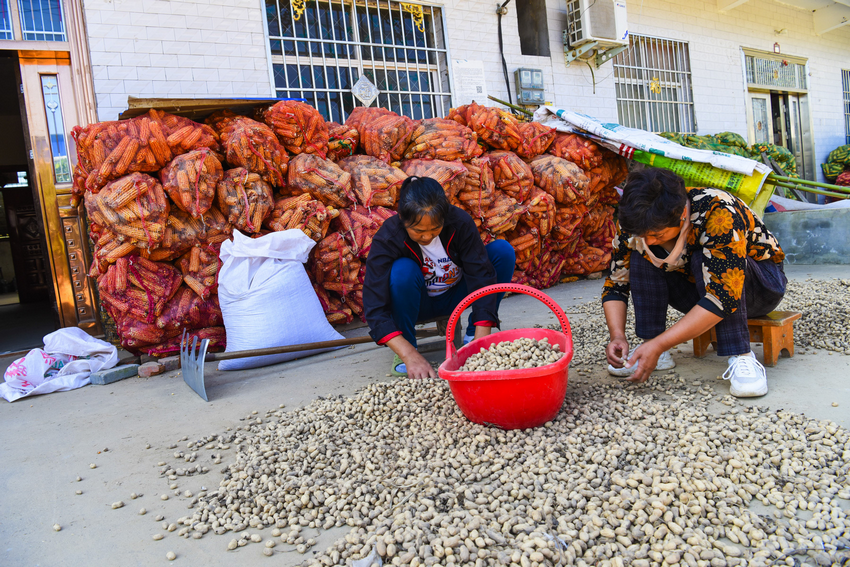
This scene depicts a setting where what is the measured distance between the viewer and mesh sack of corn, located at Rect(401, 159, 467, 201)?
3.32 meters

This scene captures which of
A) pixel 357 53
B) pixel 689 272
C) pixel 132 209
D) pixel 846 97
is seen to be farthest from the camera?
pixel 846 97

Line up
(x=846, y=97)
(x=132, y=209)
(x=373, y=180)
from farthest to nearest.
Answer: (x=846, y=97) < (x=373, y=180) < (x=132, y=209)

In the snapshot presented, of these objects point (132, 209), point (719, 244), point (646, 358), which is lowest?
point (646, 358)

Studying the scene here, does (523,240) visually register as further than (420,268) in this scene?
Yes

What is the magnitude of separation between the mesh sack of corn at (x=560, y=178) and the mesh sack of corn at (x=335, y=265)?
5.23 feet

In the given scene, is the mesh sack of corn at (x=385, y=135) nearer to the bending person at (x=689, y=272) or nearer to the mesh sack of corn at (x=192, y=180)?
the mesh sack of corn at (x=192, y=180)

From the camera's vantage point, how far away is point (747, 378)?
5.74 feet

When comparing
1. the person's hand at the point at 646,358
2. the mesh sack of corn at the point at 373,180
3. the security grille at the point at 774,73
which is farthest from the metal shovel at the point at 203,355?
the security grille at the point at 774,73

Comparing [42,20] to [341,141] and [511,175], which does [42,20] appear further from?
→ [511,175]

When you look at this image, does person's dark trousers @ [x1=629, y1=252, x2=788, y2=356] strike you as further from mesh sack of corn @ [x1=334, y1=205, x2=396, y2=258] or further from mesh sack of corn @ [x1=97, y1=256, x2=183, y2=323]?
mesh sack of corn @ [x1=97, y1=256, x2=183, y2=323]

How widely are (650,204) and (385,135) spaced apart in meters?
2.13

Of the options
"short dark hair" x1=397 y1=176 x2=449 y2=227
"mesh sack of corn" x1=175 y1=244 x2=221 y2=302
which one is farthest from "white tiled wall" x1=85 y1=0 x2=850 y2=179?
"short dark hair" x1=397 y1=176 x2=449 y2=227

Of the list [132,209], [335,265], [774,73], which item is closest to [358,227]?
[335,265]

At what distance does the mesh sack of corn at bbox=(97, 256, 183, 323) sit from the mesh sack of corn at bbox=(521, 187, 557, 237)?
2348 mm
